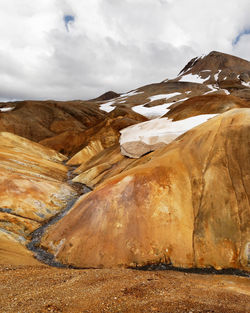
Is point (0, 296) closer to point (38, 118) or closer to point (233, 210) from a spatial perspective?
point (233, 210)

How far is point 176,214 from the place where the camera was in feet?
39.6

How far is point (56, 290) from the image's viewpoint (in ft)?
22.8

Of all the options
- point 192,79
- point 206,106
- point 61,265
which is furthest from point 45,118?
point 192,79

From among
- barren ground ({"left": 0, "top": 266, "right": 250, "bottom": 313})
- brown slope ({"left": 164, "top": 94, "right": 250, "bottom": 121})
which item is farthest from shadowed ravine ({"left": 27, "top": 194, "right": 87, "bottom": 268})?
brown slope ({"left": 164, "top": 94, "right": 250, "bottom": 121})

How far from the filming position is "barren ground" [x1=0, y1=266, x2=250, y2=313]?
19.5ft

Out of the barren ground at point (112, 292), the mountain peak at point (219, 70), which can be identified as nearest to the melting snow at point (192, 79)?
the mountain peak at point (219, 70)

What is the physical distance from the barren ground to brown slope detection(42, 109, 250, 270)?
201 cm

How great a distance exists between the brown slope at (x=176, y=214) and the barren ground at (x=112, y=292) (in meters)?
2.01

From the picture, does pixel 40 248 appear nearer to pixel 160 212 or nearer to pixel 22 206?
pixel 22 206

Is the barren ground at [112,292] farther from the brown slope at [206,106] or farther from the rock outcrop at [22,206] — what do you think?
the brown slope at [206,106]

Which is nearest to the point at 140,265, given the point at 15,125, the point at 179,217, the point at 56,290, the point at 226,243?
the point at 179,217

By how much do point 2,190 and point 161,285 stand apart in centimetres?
1578

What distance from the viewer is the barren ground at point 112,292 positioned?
5.93 meters

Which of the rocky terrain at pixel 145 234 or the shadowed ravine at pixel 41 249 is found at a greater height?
the rocky terrain at pixel 145 234
